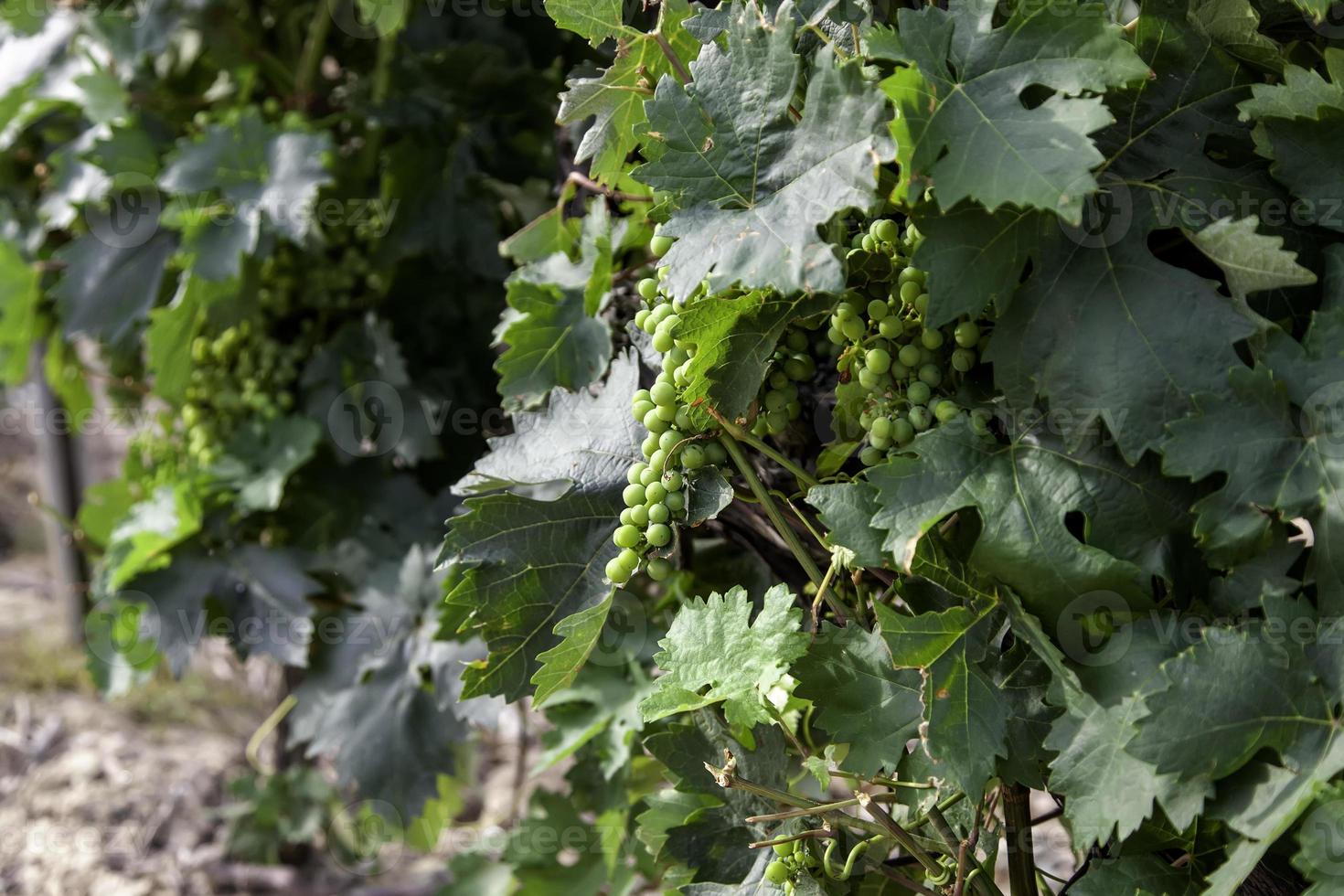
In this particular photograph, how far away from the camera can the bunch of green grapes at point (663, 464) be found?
79 centimetres

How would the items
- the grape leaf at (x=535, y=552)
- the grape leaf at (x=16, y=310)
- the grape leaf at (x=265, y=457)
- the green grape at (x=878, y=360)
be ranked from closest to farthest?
the green grape at (x=878, y=360), the grape leaf at (x=535, y=552), the grape leaf at (x=265, y=457), the grape leaf at (x=16, y=310)

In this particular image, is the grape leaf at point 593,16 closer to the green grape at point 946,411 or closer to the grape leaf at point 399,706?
the green grape at point 946,411

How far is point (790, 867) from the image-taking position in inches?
32.2

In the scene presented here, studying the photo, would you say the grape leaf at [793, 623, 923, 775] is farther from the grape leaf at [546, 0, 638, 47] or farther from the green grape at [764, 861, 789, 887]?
the grape leaf at [546, 0, 638, 47]

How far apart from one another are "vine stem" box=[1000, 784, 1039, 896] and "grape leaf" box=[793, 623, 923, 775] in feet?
0.37

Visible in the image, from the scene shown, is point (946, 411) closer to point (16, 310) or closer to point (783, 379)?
point (783, 379)

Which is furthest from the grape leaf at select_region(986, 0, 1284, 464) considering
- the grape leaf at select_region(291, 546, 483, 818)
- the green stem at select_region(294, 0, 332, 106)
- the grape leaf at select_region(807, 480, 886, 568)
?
the green stem at select_region(294, 0, 332, 106)

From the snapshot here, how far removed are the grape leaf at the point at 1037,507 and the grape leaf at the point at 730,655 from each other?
0.37ft

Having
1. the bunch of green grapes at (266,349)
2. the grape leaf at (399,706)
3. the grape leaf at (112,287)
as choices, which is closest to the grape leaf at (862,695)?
the grape leaf at (399,706)

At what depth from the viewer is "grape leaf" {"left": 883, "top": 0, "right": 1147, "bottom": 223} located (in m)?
0.64

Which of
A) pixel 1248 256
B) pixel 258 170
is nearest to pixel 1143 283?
pixel 1248 256

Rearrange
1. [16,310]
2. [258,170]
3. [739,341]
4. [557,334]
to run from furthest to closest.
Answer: [16,310] < [258,170] < [557,334] < [739,341]

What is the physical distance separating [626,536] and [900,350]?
0.23m

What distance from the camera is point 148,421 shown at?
5.95 feet
